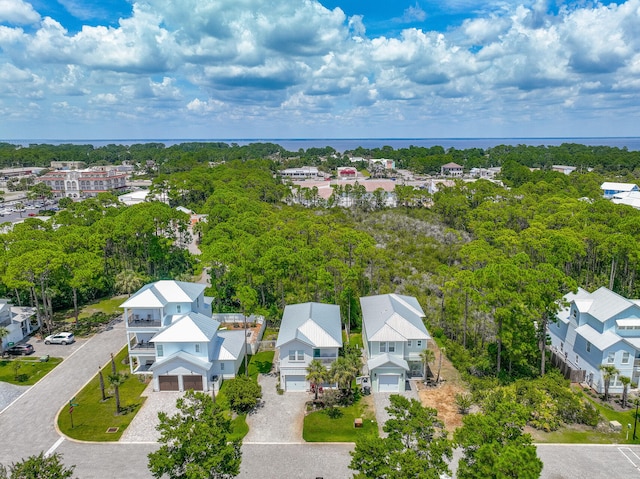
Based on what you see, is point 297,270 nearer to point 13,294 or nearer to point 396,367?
point 396,367

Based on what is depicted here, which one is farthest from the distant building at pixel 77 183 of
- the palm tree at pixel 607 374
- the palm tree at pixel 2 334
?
the palm tree at pixel 607 374

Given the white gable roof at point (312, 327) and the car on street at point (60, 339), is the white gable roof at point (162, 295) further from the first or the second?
the car on street at point (60, 339)

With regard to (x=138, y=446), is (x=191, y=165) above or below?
above

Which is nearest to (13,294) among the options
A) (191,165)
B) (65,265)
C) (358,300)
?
(65,265)

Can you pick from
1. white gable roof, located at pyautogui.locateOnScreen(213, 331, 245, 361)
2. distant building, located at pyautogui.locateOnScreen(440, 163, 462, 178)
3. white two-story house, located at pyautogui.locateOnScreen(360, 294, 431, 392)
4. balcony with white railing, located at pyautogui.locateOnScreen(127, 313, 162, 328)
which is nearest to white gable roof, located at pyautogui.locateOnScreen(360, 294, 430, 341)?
white two-story house, located at pyautogui.locateOnScreen(360, 294, 431, 392)

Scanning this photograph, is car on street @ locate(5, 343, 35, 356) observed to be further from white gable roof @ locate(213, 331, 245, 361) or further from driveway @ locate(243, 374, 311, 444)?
driveway @ locate(243, 374, 311, 444)

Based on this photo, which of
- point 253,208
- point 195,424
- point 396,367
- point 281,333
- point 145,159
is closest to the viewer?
point 195,424
